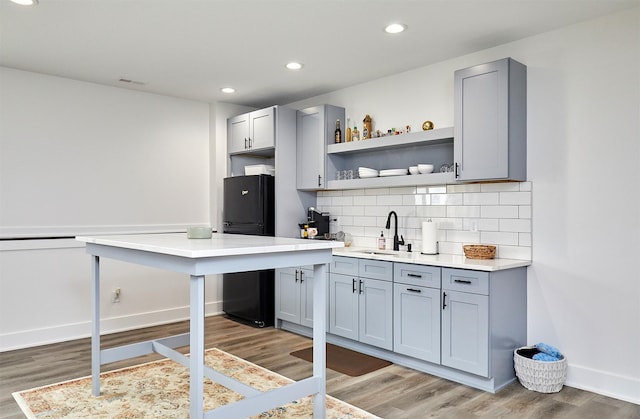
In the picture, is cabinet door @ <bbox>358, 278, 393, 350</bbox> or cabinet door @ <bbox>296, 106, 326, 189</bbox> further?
cabinet door @ <bbox>296, 106, 326, 189</bbox>

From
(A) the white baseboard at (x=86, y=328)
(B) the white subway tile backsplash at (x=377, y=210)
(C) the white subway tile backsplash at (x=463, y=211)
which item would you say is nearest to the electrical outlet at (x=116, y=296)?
(A) the white baseboard at (x=86, y=328)

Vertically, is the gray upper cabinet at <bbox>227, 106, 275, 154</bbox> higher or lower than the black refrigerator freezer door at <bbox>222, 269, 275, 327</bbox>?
higher

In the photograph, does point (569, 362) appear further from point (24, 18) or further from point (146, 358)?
point (24, 18)

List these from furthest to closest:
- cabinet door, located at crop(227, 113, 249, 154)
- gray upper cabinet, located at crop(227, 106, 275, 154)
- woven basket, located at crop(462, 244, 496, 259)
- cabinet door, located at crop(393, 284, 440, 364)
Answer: cabinet door, located at crop(227, 113, 249, 154)
gray upper cabinet, located at crop(227, 106, 275, 154)
woven basket, located at crop(462, 244, 496, 259)
cabinet door, located at crop(393, 284, 440, 364)

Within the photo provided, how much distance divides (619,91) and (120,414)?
3.75 metres

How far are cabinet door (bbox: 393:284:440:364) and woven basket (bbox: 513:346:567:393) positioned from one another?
1.93ft

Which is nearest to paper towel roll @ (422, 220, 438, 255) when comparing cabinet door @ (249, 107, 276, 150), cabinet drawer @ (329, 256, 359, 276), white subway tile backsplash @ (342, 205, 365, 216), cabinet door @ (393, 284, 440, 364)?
cabinet door @ (393, 284, 440, 364)

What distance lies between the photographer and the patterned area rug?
2.83m

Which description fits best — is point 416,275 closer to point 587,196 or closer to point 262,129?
point 587,196

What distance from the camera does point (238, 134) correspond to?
216 inches

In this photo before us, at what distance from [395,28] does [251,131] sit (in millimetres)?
2385

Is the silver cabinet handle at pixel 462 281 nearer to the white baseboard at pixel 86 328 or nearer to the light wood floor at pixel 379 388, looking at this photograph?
the light wood floor at pixel 379 388

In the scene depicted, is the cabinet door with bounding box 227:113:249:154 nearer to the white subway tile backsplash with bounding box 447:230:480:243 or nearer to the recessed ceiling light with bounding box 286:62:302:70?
the recessed ceiling light with bounding box 286:62:302:70

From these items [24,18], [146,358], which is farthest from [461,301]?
[24,18]
